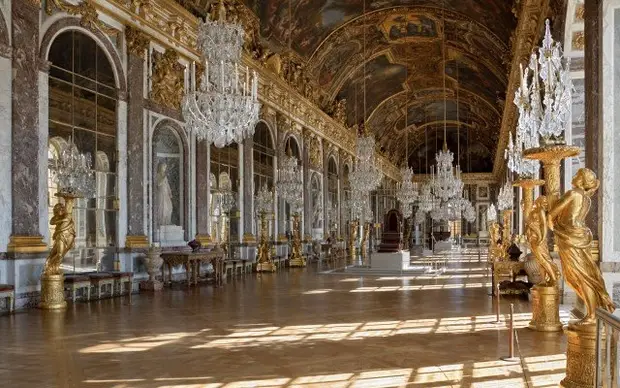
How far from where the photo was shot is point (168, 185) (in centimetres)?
1402

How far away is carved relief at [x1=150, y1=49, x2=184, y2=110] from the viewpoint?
13438 millimetres

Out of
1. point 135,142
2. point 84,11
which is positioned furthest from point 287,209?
point 84,11

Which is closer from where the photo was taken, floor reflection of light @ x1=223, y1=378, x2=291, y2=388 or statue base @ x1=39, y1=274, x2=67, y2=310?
floor reflection of light @ x1=223, y1=378, x2=291, y2=388

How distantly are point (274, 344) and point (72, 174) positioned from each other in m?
5.04

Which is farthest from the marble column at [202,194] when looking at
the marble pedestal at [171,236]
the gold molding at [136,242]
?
the gold molding at [136,242]

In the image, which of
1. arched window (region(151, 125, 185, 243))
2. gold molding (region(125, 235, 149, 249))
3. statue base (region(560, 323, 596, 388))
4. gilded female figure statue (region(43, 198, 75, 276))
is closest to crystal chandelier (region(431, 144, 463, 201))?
arched window (region(151, 125, 185, 243))

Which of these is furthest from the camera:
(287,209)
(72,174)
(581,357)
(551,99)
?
(287,209)

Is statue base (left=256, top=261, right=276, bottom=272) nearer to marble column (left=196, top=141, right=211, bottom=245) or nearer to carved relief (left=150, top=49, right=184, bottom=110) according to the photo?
marble column (left=196, top=141, right=211, bottom=245)

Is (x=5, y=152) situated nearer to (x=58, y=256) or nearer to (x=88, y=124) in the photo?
(x=58, y=256)

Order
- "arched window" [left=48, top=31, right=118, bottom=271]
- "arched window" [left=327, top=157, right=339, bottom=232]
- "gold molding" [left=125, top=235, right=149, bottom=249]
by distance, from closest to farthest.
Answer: "arched window" [left=48, top=31, right=118, bottom=271], "gold molding" [left=125, top=235, right=149, bottom=249], "arched window" [left=327, top=157, right=339, bottom=232]

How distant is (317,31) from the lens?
22.3m

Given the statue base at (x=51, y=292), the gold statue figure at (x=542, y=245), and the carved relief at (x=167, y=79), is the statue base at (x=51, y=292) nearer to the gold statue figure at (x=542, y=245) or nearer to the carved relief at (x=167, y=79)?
the carved relief at (x=167, y=79)

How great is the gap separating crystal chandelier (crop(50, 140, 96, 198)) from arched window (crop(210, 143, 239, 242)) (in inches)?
243

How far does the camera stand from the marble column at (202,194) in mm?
14969
